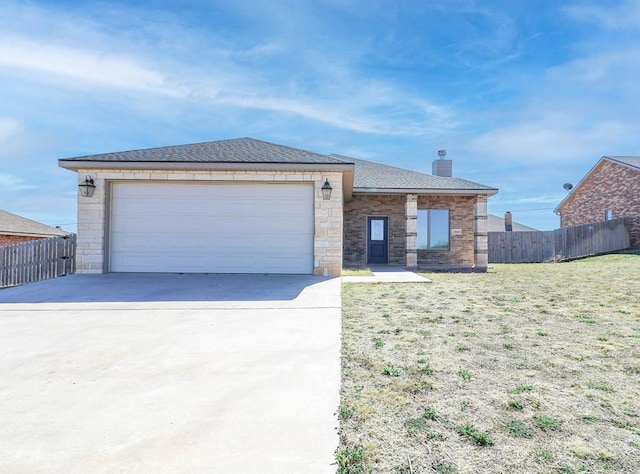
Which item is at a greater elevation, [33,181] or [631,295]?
[33,181]

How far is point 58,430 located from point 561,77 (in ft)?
63.8

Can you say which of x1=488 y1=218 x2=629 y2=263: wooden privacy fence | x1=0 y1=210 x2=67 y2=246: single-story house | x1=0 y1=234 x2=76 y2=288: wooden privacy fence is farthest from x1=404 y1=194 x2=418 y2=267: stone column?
x1=0 y1=210 x2=67 y2=246: single-story house

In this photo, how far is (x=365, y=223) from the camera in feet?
50.7

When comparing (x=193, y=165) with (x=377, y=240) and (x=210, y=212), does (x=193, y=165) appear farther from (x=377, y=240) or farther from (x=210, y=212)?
(x=377, y=240)

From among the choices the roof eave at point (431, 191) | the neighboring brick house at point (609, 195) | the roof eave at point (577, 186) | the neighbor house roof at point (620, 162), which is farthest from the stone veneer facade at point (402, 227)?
the roof eave at point (577, 186)

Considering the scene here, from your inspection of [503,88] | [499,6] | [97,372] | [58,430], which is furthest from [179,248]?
[503,88]

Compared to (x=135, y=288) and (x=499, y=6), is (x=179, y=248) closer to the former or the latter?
(x=135, y=288)

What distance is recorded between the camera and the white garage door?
10000 millimetres

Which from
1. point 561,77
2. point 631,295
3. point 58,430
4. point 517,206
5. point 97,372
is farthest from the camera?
point 517,206

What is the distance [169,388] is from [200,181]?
797 cm

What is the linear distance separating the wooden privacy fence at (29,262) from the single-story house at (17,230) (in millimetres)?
10472

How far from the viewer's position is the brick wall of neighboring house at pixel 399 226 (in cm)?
1541

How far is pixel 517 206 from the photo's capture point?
50.4m

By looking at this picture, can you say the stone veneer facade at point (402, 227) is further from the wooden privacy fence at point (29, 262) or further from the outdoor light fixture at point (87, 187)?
the wooden privacy fence at point (29, 262)
